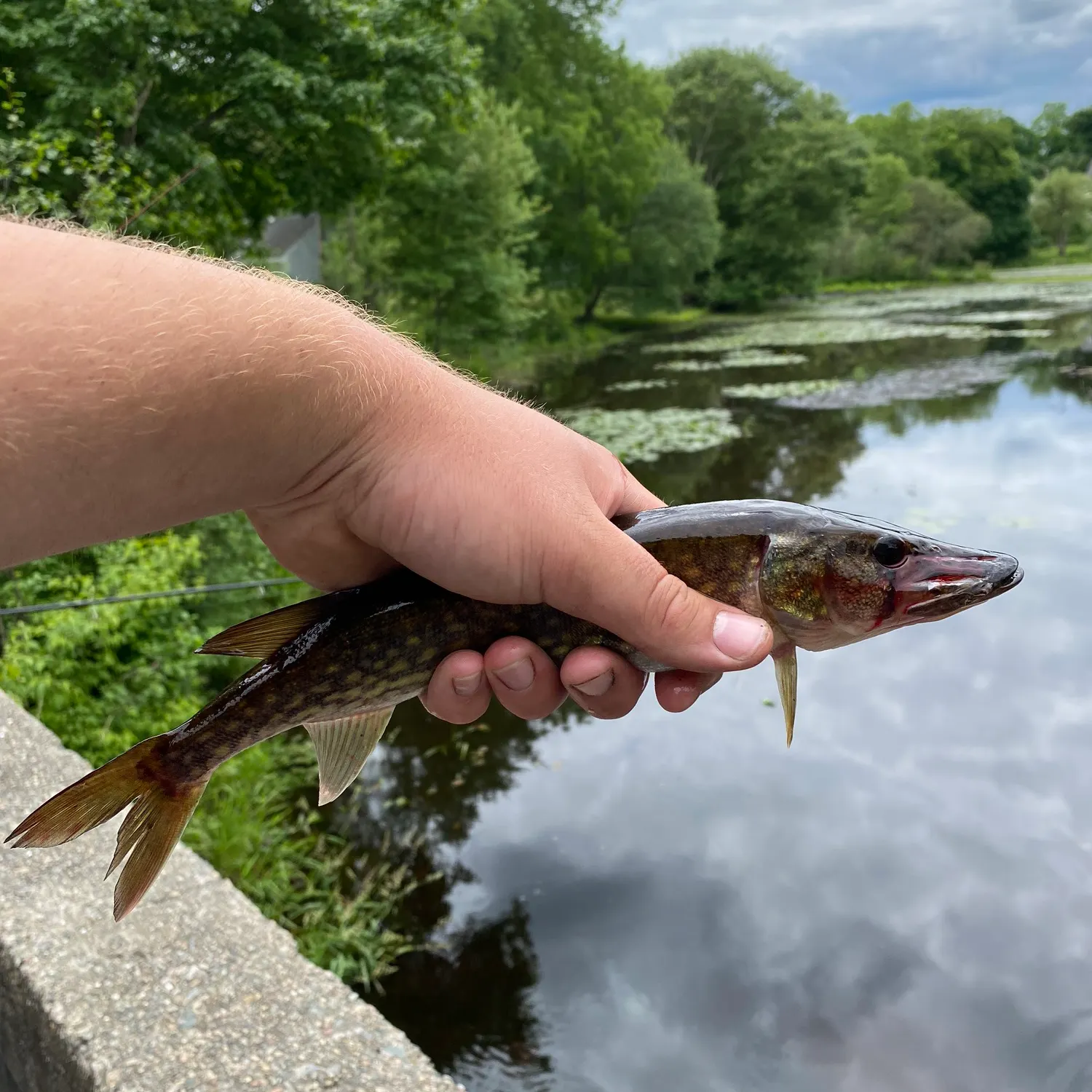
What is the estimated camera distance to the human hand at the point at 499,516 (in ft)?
6.01

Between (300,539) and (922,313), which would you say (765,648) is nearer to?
(300,539)

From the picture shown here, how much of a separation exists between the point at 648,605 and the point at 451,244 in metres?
18.8

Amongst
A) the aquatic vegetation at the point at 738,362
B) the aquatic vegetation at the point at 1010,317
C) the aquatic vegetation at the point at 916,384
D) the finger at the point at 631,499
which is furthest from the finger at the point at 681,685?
the aquatic vegetation at the point at 1010,317

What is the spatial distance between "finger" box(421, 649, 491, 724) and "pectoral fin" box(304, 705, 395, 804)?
12 centimetres

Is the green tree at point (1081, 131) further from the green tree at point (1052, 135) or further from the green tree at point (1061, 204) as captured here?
the green tree at point (1061, 204)

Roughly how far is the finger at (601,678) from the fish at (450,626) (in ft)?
0.10

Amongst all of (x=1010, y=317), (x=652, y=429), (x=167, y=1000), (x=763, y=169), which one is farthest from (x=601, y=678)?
(x=763, y=169)

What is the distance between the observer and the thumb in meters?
1.84

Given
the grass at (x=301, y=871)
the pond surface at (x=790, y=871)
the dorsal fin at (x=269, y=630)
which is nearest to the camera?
the dorsal fin at (x=269, y=630)

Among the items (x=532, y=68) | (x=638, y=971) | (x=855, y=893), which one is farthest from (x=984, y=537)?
(x=532, y=68)

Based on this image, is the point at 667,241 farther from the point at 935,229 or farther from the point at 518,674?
the point at 518,674

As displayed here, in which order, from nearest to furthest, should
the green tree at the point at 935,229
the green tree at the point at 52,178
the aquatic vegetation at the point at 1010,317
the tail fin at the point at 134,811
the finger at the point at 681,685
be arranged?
the tail fin at the point at 134,811, the finger at the point at 681,685, the green tree at the point at 52,178, the aquatic vegetation at the point at 1010,317, the green tree at the point at 935,229

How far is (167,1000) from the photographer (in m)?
2.62

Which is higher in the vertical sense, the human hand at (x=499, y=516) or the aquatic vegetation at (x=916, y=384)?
the human hand at (x=499, y=516)
